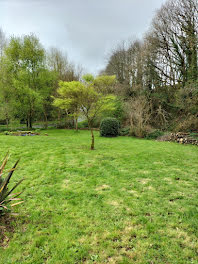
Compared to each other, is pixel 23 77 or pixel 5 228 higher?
pixel 23 77

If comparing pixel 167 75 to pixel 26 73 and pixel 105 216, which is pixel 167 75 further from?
pixel 105 216

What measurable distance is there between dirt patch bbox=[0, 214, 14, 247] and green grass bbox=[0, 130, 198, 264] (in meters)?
0.05

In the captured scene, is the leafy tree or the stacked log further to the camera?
the stacked log

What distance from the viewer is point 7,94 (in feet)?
51.9

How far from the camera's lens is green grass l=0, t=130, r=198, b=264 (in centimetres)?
179

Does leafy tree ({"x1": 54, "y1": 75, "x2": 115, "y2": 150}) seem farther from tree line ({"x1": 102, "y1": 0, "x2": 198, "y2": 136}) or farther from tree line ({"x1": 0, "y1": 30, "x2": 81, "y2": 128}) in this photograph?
tree line ({"x1": 0, "y1": 30, "x2": 81, "y2": 128})

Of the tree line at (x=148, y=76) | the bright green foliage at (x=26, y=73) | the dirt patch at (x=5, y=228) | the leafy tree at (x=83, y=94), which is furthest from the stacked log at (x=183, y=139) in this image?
the bright green foliage at (x=26, y=73)

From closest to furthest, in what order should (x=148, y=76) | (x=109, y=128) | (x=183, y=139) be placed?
(x=183, y=139), (x=109, y=128), (x=148, y=76)

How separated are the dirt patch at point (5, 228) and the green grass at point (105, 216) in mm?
45

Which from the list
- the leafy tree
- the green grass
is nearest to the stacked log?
the green grass

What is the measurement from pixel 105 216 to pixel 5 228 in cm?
160

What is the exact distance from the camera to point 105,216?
2.47 metres

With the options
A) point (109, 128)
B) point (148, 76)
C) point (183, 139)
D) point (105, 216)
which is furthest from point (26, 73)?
point (105, 216)

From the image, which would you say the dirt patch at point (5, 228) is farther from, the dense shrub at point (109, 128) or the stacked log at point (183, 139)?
the dense shrub at point (109, 128)
